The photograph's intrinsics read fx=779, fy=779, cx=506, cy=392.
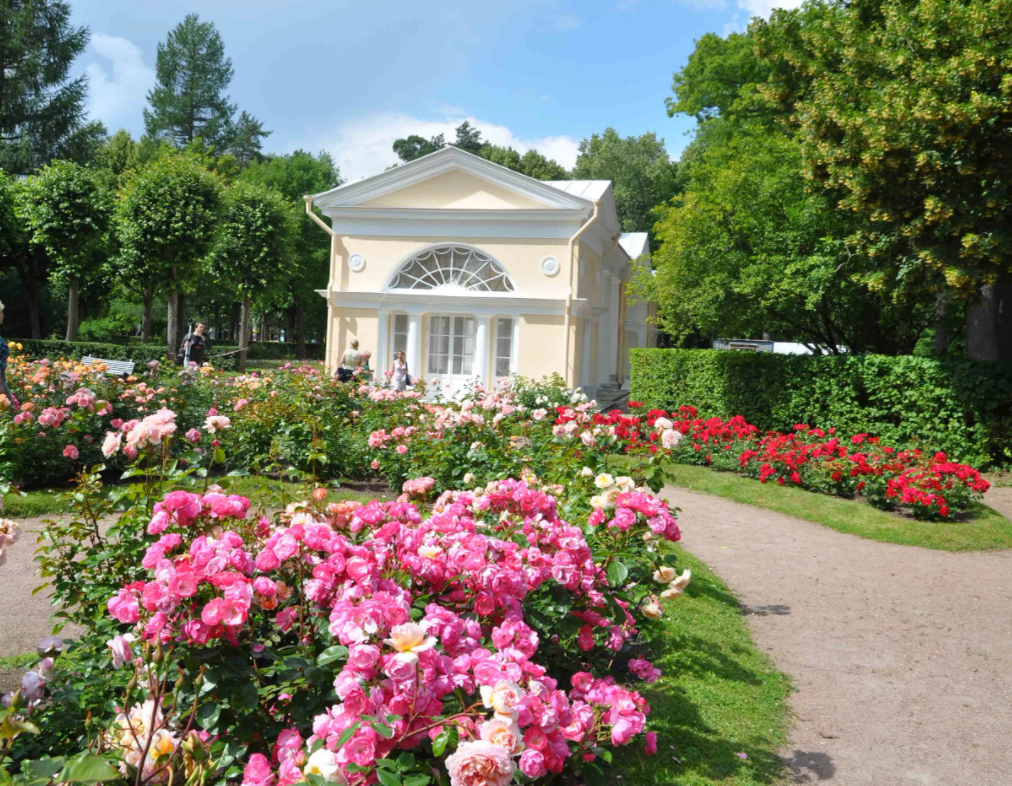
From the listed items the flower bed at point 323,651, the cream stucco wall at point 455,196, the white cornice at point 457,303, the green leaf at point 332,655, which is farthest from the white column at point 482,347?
the green leaf at point 332,655

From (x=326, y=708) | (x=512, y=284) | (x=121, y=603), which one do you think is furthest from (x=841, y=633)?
(x=512, y=284)

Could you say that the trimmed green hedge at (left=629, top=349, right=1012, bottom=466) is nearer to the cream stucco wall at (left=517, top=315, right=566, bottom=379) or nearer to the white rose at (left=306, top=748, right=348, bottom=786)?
the cream stucco wall at (left=517, top=315, right=566, bottom=379)

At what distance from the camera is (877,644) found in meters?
5.12

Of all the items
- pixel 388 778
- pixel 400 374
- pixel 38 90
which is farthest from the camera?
pixel 38 90

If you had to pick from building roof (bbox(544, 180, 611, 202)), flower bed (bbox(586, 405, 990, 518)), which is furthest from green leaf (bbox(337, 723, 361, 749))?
building roof (bbox(544, 180, 611, 202))

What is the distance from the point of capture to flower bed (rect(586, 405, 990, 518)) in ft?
29.5

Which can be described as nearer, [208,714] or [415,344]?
[208,714]

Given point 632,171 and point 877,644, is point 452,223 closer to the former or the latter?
point 877,644

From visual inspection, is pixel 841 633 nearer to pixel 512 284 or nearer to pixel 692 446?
pixel 692 446

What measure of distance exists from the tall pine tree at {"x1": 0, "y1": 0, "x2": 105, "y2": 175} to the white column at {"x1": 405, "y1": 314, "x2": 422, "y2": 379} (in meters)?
27.6

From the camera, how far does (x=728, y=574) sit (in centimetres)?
674

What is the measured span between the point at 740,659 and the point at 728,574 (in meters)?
2.05

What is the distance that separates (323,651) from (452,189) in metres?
15.8

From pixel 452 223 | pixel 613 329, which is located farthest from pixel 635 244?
pixel 452 223
